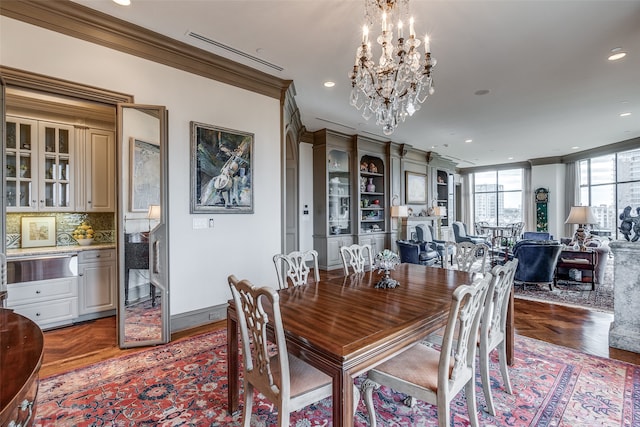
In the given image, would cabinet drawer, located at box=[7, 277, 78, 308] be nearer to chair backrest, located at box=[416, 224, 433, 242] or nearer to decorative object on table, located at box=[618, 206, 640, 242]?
decorative object on table, located at box=[618, 206, 640, 242]

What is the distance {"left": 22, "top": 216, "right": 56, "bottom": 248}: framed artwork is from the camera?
3.50 metres

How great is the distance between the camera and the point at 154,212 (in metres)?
2.91

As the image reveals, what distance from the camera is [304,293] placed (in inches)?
82.5

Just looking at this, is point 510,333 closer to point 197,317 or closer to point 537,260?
point 537,260

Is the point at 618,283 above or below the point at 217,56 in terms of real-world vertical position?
below

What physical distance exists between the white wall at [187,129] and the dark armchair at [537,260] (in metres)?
3.96

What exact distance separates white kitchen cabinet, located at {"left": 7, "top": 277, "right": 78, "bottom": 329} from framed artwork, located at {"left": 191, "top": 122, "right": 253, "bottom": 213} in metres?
1.75

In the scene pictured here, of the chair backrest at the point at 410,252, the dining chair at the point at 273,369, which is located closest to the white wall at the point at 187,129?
the dining chair at the point at 273,369

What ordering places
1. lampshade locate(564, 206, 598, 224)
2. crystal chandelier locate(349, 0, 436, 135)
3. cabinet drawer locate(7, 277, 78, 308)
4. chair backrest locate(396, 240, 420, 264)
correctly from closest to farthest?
1. crystal chandelier locate(349, 0, 436, 135)
2. cabinet drawer locate(7, 277, 78, 308)
3. lampshade locate(564, 206, 598, 224)
4. chair backrest locate(396, 240, 420, 264)

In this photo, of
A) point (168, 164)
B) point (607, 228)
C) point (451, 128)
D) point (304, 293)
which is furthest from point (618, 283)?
point (607, 228)

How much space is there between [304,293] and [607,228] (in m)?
10.4

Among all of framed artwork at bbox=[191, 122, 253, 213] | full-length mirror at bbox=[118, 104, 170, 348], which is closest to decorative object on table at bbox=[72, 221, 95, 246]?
full-length mirror at bbox=[118, 104, 170, 348]

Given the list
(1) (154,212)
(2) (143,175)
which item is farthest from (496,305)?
(2) (143,175)

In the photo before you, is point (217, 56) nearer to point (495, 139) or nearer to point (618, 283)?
point (618, 283)
